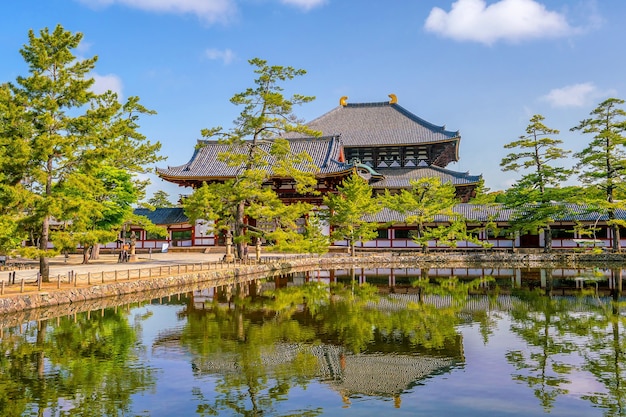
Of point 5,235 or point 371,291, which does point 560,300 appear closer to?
point 371,291

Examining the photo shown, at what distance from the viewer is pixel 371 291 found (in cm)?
2703

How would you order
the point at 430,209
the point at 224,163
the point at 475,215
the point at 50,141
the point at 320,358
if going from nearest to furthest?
the point at 320,358, the point at 50,141, the point at 430,209, the point at 475,215, the point at 224,163

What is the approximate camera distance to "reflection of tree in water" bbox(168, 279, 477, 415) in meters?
11.2

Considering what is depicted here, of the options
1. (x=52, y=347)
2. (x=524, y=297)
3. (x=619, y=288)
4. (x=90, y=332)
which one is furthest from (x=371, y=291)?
(x=52, y=347)

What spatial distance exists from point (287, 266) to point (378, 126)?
31607mm

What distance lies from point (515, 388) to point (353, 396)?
10.9 feet

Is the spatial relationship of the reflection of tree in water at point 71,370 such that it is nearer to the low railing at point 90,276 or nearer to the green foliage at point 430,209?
the low railing at point 90,276

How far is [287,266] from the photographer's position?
38.4m

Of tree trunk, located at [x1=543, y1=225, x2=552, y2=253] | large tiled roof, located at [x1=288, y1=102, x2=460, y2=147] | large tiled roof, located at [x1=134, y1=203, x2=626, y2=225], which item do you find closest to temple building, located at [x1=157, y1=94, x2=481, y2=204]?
large tiled roof, located at [x1=288, y1=102, x2=460, y2=147]

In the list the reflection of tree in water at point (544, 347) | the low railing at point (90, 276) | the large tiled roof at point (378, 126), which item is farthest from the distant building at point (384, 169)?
the reflection of tree in water at point (544, 347)

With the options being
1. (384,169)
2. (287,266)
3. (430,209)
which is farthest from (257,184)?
(384,169)

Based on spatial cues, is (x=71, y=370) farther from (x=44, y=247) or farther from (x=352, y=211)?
(x=352, y=211)

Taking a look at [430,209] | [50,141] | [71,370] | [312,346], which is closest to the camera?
[71,370]

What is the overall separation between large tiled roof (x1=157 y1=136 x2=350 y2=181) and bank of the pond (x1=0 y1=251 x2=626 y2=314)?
9431mm
